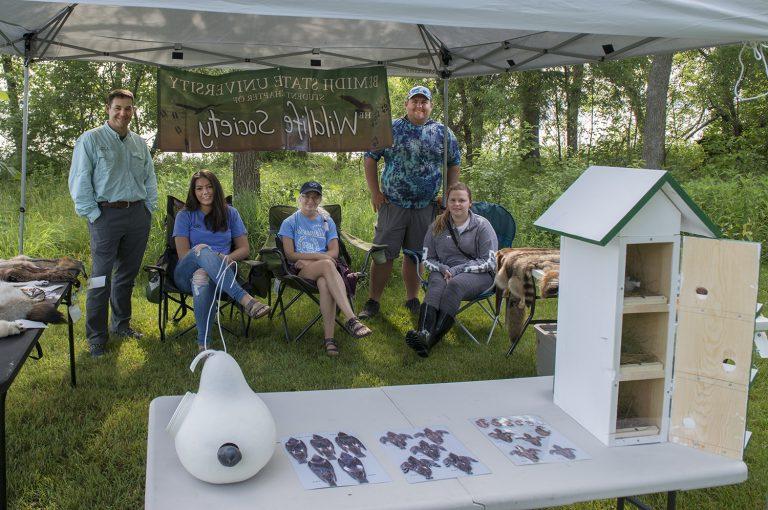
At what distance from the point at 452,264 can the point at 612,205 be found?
2457 millimetres

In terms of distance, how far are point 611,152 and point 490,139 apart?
262cm

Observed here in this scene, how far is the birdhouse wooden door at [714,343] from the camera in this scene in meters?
1.70

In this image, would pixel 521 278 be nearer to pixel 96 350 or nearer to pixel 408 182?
pixel 408 182

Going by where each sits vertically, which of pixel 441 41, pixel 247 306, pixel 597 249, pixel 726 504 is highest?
pixel 441 41

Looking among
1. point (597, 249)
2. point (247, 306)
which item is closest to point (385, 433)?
point (597, 249)

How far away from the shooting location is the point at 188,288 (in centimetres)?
412

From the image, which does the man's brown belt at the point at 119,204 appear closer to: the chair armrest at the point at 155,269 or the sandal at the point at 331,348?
the chair armrest at the point at 155,269

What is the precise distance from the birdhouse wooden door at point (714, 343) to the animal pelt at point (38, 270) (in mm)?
2668

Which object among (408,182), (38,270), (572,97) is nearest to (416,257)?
(408,182)

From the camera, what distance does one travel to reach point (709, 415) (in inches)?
68.8

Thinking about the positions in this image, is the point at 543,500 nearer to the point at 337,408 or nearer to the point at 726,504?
the point at 337,408

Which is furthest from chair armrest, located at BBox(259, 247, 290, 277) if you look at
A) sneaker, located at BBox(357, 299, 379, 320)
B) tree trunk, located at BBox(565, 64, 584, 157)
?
tree trunk, located at BBox(565, 64, 584, 157)

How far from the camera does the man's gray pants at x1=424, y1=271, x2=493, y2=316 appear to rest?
4008mm

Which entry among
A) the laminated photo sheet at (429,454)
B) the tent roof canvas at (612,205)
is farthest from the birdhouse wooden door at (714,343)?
the laminated photo sheet at (429,454)
